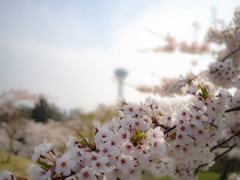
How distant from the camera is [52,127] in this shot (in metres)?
24.5

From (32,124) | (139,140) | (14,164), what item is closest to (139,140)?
(139,140)

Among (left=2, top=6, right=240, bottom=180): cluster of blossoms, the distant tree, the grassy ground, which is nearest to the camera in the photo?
(left=2, top=6, right=240, bottom=180): cluster of blossoms

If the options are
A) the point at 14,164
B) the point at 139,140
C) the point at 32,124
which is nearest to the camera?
the point at 139,140

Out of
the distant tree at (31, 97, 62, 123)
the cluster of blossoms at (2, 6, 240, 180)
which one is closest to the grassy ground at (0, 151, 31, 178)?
the distant tree at (31, 97, 62, 123)

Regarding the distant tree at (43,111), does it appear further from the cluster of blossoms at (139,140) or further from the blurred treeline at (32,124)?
the cluster of blossoms at (139,140)

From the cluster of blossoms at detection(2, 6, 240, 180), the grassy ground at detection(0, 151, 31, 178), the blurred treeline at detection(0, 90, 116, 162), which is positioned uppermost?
the blurred treeline at detection(0, 90, 116, 162)

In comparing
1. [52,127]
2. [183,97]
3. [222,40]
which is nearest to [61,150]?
[52,127]

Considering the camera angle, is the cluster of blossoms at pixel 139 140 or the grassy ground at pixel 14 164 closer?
the cluster of blossoms at pixel 139 140

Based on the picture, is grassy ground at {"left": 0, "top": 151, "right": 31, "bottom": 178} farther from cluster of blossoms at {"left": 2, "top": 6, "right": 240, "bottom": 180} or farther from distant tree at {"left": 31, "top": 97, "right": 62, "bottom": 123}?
cluster of blossoms at {"left": 2, "top": 6, "right": 240, "bottom": 180}

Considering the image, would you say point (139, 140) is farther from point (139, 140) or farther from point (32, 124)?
point (32, 124)

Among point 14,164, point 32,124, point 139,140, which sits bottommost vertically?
point 139,140

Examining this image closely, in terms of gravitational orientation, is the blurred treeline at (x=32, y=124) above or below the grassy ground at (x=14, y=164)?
above

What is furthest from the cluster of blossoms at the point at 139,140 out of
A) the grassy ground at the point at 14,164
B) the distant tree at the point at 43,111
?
the distant tree at the point at 43,111

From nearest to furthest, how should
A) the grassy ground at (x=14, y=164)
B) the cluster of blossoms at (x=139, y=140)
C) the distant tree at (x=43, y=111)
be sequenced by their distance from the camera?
the cluster of blossoms at (x=139, y=140) < the grassy ground at (x=14, y=164) < the distant tree at (x=43, y=111)
